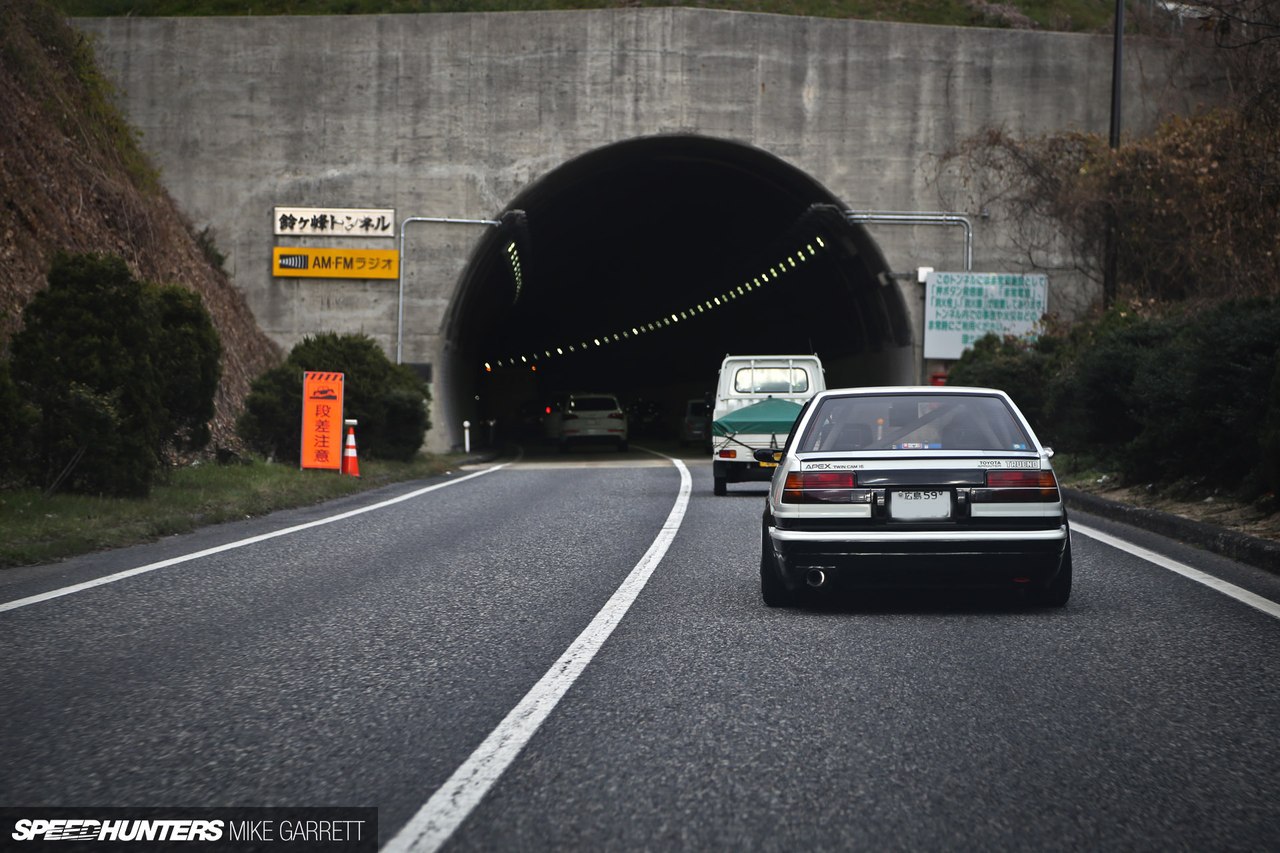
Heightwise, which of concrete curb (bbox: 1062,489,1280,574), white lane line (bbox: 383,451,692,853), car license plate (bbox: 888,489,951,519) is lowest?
white lane line (bbox: 383,451,692,853)

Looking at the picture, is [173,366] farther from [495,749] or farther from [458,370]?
[458,370]

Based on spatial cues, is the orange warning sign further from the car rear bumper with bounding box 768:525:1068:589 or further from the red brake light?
the car rear bumper with bounding box 768:525:1068:589

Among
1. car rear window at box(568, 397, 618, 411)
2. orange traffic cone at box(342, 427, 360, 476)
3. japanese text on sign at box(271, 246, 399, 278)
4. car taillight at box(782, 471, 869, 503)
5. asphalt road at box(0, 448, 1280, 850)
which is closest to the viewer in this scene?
asphalt road at box(0, 448, 1280, 850)

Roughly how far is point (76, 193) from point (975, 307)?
2091 cm

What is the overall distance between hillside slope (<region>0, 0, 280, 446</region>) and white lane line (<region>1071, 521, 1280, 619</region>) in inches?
552

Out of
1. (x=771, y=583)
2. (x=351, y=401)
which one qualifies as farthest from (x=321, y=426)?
(x=771, y=583)

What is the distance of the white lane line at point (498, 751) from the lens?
422cm

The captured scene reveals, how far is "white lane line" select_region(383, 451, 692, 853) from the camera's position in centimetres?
422

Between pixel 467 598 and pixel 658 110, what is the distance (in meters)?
26.0

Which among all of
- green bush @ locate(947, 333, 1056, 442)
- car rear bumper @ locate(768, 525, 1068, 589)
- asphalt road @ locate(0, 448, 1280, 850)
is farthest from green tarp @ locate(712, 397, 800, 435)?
car rear bumper @ locate(768, 525, 1068, 589)

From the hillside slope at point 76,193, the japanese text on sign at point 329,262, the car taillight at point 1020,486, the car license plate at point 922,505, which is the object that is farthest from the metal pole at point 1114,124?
the car license plate at point 922,505

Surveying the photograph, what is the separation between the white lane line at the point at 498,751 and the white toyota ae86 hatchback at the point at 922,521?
1320mm

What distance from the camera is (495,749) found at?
205 inches

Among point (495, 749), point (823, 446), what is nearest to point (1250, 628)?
point (823, 446)
